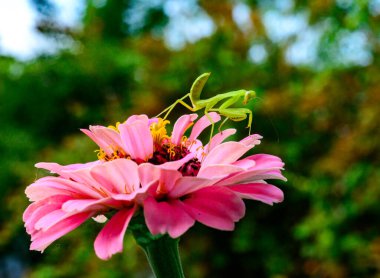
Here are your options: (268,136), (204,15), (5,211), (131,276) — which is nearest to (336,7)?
(268,136)

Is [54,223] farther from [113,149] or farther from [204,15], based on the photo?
[204,15]

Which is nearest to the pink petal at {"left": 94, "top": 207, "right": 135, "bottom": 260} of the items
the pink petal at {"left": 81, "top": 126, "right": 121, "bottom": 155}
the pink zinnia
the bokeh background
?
the pink zinnia

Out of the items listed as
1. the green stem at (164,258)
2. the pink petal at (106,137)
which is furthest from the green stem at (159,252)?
the pink petal at (106,137)

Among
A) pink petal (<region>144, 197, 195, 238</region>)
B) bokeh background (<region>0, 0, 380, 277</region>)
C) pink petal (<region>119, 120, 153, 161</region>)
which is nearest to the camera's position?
pink petal (<region>144, 197, 195, 238</region>)

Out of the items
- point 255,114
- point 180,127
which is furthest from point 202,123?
point 255,114

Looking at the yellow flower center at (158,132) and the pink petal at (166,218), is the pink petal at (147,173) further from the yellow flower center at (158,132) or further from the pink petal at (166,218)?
Answer: the yellow flower center at (158,132)

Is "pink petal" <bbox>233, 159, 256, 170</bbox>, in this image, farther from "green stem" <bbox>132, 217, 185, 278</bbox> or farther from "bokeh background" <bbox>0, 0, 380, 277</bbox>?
"bokeh background" <bbox>0, 0, 380, 277</bbox>
